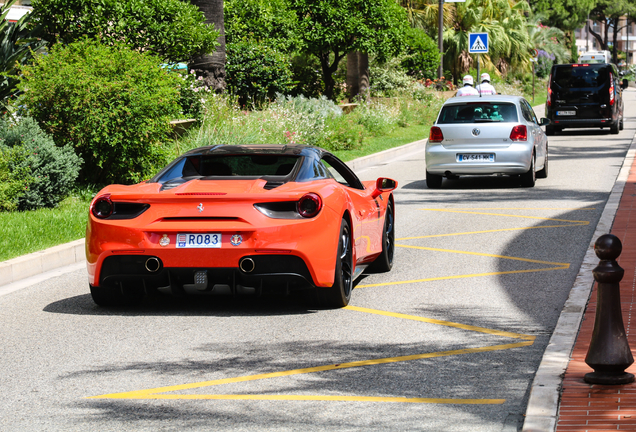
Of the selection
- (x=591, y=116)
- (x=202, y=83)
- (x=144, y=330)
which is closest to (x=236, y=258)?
(x=144, y=330)

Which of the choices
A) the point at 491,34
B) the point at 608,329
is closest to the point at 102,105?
the point at 608,329

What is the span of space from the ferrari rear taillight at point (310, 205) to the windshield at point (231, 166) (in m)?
0.83

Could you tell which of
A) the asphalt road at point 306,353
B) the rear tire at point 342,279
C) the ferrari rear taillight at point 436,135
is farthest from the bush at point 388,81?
the rear tire at point 342,279

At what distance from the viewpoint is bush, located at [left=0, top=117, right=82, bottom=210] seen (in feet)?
40.7

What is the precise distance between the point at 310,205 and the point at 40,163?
6571mm

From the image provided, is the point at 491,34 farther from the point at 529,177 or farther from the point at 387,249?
the point at 387,249

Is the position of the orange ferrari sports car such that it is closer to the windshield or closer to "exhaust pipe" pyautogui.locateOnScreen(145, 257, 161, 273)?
"exhaust pipe" pyautogui.locateOnScreen(145, 257, 161, 273)

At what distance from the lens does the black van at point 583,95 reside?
96.5 feet

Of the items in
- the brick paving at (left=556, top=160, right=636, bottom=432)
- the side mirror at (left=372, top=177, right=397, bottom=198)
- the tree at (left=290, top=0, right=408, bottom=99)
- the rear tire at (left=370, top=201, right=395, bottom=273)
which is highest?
the tree at (left=290, top=0, right=408, bottom=99)

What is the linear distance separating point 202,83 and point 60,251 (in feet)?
37.4

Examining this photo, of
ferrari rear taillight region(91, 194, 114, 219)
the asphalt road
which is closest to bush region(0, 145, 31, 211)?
the asphalt road

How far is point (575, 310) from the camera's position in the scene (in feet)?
22.9

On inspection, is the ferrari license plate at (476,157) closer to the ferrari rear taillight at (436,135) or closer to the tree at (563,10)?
the ferrari rear taillight at (436,135)

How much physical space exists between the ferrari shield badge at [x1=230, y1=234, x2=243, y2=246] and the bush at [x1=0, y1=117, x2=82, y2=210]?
6.14 metres
